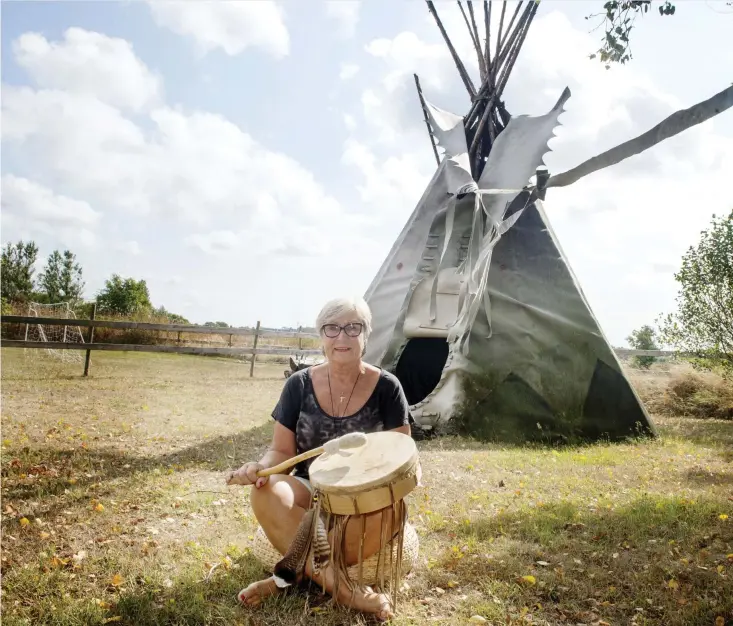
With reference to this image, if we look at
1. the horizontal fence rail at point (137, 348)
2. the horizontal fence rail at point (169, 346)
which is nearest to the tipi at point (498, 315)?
the horizontal fence rail at point (169, 346)

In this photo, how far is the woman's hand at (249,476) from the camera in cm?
208

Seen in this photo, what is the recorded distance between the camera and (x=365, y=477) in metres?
1.84

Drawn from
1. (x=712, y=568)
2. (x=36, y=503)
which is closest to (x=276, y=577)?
(x=712, y=568)

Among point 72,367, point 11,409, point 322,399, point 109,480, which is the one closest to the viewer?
point 322,399

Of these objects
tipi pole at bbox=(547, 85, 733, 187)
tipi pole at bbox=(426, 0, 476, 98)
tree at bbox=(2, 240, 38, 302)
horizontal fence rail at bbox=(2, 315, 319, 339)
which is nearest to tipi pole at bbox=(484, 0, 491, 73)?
tipi pole at bbox=(426, 0, 476, 98)

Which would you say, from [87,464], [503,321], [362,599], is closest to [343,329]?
[362,599]

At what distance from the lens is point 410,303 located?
6312 mm

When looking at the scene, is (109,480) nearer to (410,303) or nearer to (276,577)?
(276,577)

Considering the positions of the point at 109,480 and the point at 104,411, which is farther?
the point at 104,411

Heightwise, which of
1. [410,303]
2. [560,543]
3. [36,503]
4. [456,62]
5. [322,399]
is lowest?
[36,503]

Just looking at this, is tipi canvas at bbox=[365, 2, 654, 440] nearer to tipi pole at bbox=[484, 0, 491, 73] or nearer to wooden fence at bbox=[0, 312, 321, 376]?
tipi pole at bbox=[484, 0, 491, 73]

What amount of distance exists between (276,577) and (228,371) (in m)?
10.3

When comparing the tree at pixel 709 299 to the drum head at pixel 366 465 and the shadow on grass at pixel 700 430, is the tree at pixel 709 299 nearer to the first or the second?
the shadow on grass at pixel 700 430

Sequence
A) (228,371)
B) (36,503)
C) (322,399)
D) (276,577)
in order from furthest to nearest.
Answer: (228,371) → (36,503) → (322,399) → (276,577)
